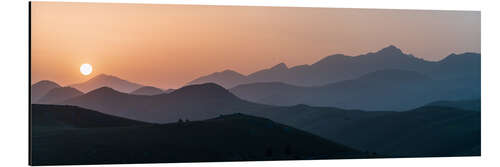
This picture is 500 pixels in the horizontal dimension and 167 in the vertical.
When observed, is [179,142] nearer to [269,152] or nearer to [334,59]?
[269,152]

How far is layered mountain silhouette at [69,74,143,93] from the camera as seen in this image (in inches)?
380

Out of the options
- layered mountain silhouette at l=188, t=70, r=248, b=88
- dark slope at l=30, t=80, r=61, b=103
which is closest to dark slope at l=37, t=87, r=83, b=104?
dark slope at l=30, t=80, r=61, b=103

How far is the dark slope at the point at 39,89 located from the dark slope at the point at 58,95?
0.04 meters

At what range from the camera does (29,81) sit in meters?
9.48

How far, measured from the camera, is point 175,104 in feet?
32.5

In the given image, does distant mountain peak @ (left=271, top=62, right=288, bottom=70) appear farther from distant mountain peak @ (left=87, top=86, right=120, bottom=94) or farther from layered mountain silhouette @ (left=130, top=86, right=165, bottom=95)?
distant mountain peak @ (left=87, top=86, right=120, bottom=94)

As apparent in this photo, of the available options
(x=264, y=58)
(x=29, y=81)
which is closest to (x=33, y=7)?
(x=29, y=81)

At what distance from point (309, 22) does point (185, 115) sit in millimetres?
2071

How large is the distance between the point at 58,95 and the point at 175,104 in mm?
1469

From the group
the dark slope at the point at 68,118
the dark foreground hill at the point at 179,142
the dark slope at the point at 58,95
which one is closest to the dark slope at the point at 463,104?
the dark foreground hill at the point at 179,142

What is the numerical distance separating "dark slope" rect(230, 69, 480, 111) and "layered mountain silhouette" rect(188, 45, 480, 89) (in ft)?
0.23

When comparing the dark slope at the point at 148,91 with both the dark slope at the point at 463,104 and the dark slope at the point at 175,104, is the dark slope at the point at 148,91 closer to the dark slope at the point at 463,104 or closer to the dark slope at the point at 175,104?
the dark slope at the point at 175,104

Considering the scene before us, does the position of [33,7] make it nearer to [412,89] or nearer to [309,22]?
[309,22]

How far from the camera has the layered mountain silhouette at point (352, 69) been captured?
10086mm
